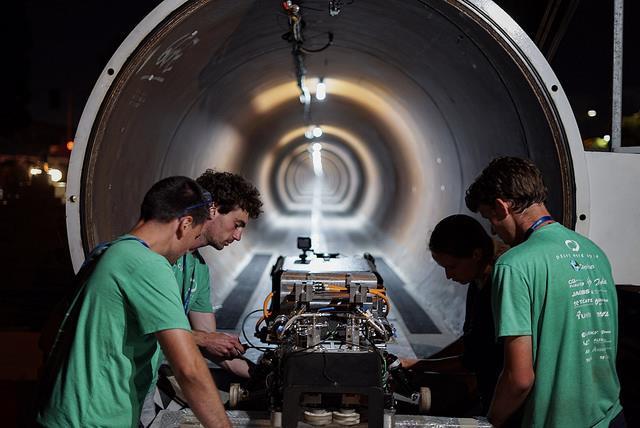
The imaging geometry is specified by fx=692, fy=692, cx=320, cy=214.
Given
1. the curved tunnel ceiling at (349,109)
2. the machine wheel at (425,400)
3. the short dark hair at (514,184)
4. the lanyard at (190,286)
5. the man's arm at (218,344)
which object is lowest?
the machine wheel at (425,400)

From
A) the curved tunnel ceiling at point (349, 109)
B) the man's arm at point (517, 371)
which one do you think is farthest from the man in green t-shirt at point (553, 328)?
the curved tunnel ceiling at point (349, 109)

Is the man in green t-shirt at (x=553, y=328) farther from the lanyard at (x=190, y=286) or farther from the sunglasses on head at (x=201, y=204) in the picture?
the lanyard at (x=190, y=286)

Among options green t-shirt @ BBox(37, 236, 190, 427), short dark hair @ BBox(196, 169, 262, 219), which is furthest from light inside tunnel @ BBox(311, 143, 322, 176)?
green t-shirt @ BBox(37, 236, 190, 427)

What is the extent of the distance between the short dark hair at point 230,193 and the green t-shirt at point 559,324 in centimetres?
199

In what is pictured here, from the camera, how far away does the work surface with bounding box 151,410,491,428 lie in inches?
117

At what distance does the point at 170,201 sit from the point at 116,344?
608 millimetres

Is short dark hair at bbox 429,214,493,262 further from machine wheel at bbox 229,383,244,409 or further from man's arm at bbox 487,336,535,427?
machine wheel at bbox 229,383,244,409

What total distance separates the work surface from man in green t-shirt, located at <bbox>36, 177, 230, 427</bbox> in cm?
33

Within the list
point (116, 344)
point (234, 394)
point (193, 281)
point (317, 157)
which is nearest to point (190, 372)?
point (116, 344)

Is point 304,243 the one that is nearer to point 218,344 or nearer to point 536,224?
point 218,344

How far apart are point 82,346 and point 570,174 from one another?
2.79 metres

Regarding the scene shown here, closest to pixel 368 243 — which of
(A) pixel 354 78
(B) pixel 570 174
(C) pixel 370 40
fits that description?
(A) pixel 354 78

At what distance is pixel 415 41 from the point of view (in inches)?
244

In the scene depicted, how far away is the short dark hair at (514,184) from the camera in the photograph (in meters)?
3.00
